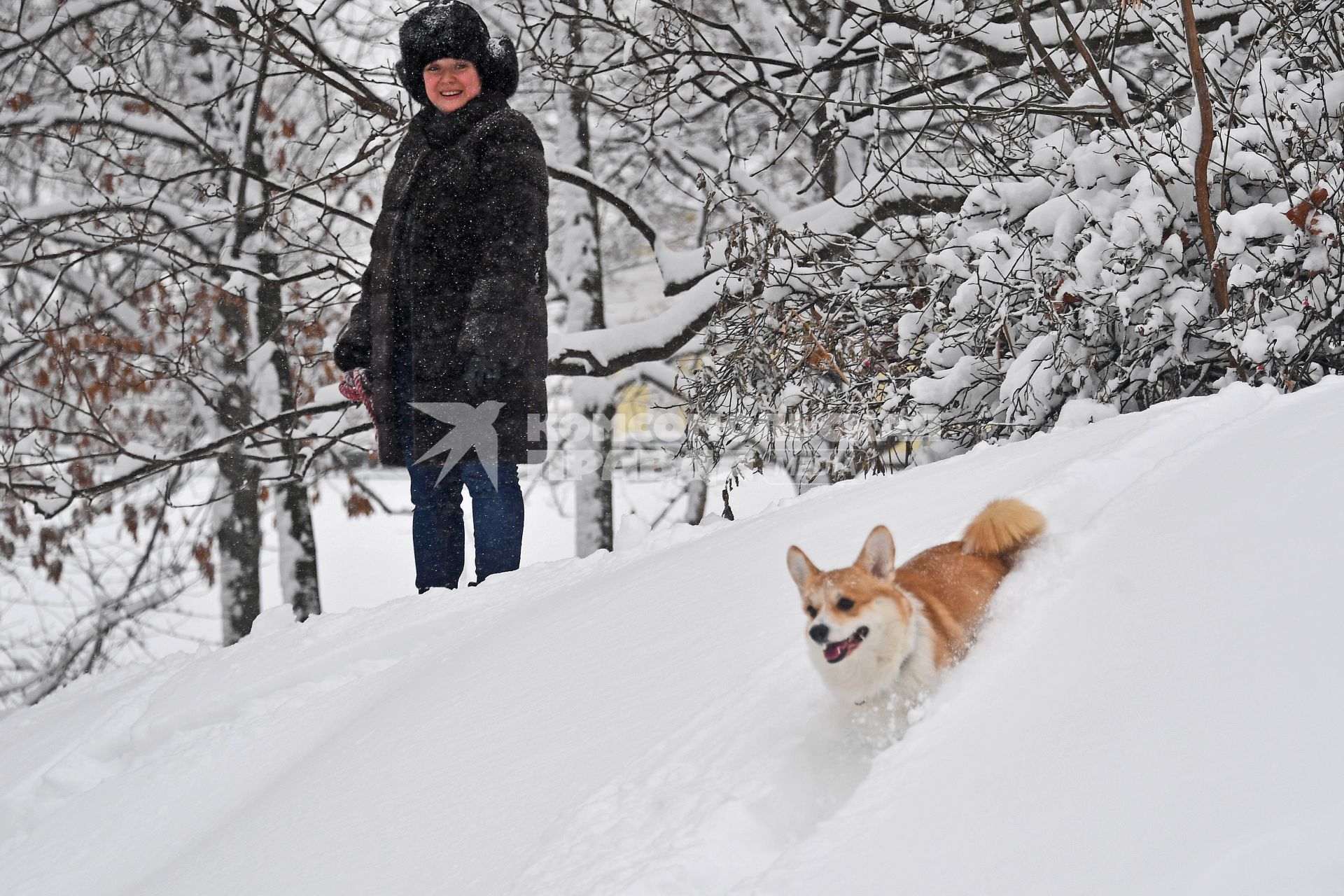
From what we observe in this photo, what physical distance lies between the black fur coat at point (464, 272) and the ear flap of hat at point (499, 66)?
0.20ft

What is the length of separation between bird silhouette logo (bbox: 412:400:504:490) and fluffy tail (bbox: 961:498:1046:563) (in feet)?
6.18

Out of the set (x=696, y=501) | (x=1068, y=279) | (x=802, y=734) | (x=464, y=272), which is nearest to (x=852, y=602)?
(x=802, y=734)

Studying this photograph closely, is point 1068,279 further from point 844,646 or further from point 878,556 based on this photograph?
point 844,646

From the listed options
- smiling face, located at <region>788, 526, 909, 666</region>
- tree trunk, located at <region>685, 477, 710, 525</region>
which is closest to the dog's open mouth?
smiling face, located at <region>788, 526, 909, 666</region>

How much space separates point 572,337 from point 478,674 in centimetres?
418

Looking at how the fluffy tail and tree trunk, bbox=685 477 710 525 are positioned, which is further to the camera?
tree trunk, bbox=685 477 710 525

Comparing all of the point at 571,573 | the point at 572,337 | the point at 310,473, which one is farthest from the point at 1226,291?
the point at 310,473

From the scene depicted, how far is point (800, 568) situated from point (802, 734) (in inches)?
13.1

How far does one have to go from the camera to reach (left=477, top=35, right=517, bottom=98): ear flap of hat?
390cm

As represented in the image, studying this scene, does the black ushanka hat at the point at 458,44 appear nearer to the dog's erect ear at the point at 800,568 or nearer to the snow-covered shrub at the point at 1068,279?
the snow-covered shrub at the point at 1068,279

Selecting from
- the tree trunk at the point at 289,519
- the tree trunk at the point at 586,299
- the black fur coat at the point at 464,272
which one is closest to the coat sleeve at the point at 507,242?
the black fur coat at the point at 464,272

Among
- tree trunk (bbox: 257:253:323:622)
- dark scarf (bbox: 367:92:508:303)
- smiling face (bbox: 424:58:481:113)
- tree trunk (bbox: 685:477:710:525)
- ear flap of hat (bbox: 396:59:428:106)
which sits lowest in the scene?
tree trunk (bbox: 685:477:710:525)

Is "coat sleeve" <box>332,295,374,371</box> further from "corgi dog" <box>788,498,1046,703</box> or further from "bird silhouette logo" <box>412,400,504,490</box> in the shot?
"corgi dog" <box>788,498,1046,703</box>

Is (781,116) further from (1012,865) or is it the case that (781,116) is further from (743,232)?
(1012,865)
